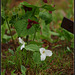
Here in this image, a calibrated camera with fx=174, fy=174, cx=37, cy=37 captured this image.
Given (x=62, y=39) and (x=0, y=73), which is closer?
(x=0, y=73)

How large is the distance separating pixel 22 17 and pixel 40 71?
0.55 meters

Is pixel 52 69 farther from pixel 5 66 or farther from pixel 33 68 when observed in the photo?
pixel 5 66

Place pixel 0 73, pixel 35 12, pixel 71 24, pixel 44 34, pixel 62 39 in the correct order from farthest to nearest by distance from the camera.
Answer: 1. pixel 62 39
2. pixel 44 34
3. pixel 71 24
4. pixel 35 12
5. pixel 0 73

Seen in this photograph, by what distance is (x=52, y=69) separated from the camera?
170 centimetres

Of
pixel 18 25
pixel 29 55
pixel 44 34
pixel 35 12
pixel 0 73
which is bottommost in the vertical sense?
pixel 0 73

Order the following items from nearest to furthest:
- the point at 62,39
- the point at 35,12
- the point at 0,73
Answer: the point at 0,73, the point at 35,12, the point at 62,39

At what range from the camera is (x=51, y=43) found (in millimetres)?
2207

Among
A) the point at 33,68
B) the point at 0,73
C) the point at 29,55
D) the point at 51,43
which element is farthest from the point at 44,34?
the point at 0,73

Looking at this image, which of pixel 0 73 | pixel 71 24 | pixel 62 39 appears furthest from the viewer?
pixel 62 39

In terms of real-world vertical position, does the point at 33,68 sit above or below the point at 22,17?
below

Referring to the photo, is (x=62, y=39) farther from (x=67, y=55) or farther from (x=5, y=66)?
(x=5, y=66)

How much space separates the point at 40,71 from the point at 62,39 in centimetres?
71

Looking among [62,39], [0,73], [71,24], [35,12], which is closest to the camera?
[0,73]

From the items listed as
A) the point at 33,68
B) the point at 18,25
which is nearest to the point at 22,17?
the point at 18,25
